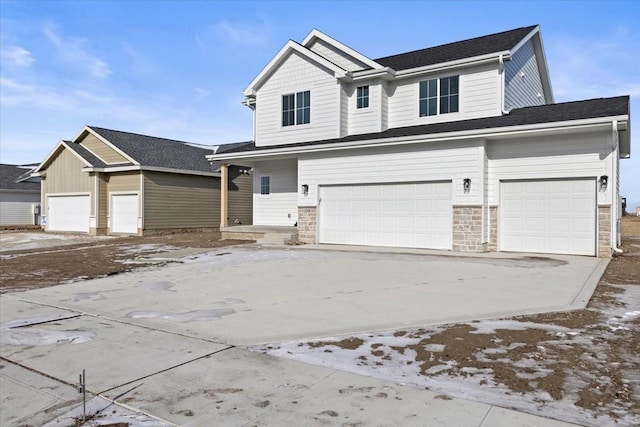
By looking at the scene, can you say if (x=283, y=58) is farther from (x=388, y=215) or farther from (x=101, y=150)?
(x=101, y=150)

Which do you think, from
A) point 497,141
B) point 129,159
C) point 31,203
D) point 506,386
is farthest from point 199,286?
point 31,203

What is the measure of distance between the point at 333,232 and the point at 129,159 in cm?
1276

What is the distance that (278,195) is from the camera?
2003 cm

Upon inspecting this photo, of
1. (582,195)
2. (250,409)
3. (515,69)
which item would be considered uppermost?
(515,69)

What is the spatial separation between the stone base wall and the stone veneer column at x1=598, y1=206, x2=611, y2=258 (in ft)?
28.6

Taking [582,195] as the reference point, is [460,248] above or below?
below

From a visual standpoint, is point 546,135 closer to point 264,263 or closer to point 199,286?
point 264,263

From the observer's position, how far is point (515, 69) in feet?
55.7

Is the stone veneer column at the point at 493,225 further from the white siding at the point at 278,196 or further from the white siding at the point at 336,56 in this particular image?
the white siding at the point at 278,196

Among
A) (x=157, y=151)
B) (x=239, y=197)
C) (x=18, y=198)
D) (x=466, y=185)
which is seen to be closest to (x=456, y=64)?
(x=466, y=185)

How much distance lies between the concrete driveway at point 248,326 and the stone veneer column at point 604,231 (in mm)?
944

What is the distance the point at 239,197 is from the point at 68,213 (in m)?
9.74

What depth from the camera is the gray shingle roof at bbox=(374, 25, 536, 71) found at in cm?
1633

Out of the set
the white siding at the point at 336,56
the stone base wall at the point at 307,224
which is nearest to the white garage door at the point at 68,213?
the stone base wall at the point at 307,224
